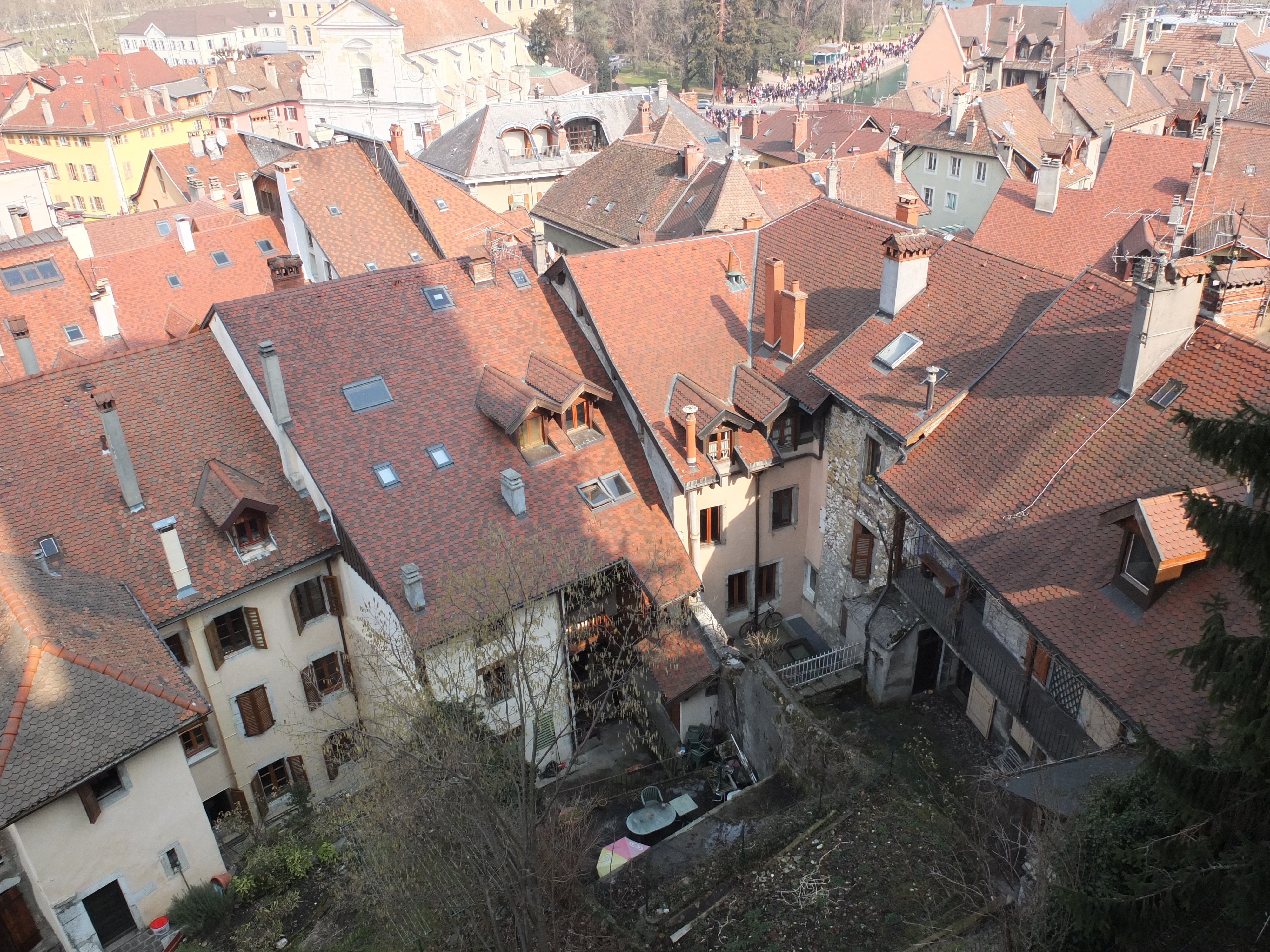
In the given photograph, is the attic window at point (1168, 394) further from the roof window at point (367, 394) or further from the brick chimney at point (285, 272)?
the brick chimney at point (285, 272)

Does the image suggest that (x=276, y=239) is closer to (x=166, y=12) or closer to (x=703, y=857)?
(x=703, y=857)

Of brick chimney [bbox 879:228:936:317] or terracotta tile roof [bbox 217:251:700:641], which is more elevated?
brick chimney [bbox 879:228:936:317]

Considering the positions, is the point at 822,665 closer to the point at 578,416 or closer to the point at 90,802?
the point at 578,416

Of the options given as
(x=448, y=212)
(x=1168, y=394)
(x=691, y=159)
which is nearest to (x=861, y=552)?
(x=1168, y=394)

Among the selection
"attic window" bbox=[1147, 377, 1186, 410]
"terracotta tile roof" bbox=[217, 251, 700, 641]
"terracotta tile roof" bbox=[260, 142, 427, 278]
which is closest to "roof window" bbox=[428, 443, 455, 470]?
"terracotta tile roof" bbox=[217, 251, 700, 641]

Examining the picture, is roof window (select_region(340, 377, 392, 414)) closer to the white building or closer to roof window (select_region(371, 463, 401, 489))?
roof window (select_region(371, 463, 401, 489))

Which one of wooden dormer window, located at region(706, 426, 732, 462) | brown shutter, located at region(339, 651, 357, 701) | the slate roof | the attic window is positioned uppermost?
the attic window

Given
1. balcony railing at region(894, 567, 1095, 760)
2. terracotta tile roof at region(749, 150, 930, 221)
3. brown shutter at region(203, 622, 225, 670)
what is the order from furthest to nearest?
terracotta tile roof at region(749, 150, 930, 221), brown shutter at region(203, 622, 225, 670), balcony railing at region(894, 567, 1095, 760)
